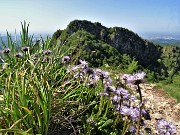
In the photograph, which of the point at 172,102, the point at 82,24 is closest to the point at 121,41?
the point at 82,24

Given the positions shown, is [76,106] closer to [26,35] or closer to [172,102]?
[26,35]

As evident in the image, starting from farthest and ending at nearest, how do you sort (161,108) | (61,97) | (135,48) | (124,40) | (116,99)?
(135,48), (124,40), (161,108), (116,99), (61,97)

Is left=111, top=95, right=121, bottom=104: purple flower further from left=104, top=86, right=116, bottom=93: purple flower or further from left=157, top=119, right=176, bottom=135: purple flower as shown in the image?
left=157, top=119, right=176, bottom=135: purple flower

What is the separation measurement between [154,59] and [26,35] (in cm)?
14002

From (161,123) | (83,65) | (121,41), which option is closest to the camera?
(161,123)

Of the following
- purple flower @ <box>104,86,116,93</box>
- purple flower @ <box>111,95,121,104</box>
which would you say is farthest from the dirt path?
purple flower @ <box>104,86,116,93</box>

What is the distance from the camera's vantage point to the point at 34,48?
6.69m

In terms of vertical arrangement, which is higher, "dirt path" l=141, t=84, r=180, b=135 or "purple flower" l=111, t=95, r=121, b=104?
"purple flower" l=111, t=95, r=121, b=104

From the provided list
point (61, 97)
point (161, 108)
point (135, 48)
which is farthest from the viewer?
point (135, 48)

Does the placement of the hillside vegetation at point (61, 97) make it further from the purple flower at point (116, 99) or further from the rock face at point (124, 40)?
the rock face at point (124, 40)

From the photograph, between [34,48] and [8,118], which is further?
[34,48]

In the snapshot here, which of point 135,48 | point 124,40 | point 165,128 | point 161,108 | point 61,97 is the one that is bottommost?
point 135,48

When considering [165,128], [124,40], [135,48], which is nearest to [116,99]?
[165,128]

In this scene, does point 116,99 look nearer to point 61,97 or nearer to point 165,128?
point 61,97
